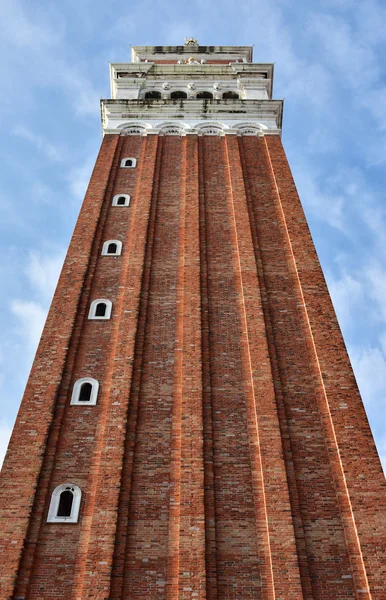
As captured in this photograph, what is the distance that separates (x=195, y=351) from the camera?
1612cm

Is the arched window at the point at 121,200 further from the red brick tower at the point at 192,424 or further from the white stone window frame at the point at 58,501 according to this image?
the white stone window frame at the point at 58,501

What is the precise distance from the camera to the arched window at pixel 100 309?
1748cm

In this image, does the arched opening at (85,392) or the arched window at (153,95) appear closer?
the arched opening at (85,392)

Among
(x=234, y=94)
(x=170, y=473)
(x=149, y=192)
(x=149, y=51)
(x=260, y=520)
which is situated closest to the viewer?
(x=260, y=520)

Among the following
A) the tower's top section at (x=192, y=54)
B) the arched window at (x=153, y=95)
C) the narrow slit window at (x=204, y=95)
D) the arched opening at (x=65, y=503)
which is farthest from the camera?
the tower's top section at (x=192, y=54)

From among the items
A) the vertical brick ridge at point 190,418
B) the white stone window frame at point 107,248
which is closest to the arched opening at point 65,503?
the vertical brick ridge at point 190,418

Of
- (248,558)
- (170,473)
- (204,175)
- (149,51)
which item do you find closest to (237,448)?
(170,473)

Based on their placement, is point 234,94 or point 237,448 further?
point 234,94

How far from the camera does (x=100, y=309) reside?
17.8 m

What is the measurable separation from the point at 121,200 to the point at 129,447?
11.3m

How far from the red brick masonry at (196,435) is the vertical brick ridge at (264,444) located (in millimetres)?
30

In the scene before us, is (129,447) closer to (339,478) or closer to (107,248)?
(339,478)

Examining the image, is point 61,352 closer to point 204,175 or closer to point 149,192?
point 149,192

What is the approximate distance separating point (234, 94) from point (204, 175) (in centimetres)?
985
